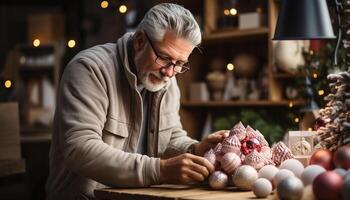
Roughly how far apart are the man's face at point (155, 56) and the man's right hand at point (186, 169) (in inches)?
16.8

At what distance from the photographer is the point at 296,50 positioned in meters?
4.38

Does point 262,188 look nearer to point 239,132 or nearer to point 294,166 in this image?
point 294,166

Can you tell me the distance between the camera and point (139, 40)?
2445 mm

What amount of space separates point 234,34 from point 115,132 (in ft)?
8.70

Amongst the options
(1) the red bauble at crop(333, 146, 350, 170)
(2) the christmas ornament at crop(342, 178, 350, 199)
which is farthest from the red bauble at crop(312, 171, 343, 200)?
A: (1) the red bauble at crop(333, 146, 350, 170)

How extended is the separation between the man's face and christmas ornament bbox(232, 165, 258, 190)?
53 cm

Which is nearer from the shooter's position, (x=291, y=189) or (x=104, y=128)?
(x=291, y=189)

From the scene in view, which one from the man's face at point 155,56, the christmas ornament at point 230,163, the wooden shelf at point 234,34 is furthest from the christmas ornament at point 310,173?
the wooden shelf at point 234,34

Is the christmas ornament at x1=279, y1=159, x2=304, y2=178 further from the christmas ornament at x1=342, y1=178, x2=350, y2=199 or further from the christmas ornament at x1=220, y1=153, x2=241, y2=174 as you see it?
the christmas ornament at x1=342, y1=178, x2=350, y2=199

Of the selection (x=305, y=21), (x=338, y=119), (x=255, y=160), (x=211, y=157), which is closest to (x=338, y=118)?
Result: (x=338, y=119)

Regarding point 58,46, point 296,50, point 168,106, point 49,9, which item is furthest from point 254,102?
point 49,9

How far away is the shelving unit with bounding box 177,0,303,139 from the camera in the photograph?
15.4ft

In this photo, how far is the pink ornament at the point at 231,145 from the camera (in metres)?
2.14

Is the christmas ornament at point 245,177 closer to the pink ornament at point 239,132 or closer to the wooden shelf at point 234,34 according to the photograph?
the pink ornament at point 239,132
